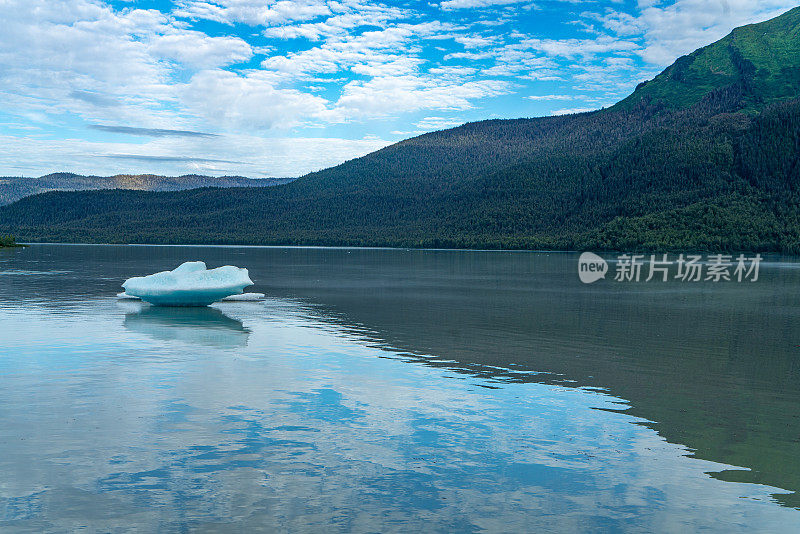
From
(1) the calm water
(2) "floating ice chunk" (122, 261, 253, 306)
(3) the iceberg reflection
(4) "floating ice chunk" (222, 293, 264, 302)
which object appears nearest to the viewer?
(1) the calm water

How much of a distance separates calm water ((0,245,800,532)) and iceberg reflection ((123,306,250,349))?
35cm

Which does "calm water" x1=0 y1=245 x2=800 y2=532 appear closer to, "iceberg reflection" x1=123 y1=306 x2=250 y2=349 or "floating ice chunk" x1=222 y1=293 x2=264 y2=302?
"iceberg reflection" x1=123 y1=306 x2=250 y2=349

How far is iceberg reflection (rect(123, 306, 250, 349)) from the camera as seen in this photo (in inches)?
1374

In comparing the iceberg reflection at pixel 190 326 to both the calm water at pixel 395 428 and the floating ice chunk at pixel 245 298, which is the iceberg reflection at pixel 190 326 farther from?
the floating ice chunk at pixel 245 298

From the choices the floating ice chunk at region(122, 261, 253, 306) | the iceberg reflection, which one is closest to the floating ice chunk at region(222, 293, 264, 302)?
the iceberg reflection

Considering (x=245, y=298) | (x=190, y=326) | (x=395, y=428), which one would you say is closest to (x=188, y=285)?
(x=190, y=326)

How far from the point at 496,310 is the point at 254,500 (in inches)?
1542

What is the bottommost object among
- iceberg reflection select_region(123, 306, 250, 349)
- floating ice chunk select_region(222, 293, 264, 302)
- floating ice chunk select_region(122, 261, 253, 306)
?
iceberg reflection select_region(123, 306, 250, 349)

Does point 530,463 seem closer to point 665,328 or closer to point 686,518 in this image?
point 686,518

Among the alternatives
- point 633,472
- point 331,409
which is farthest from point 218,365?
point 633,472

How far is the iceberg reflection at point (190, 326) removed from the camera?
1374 inches

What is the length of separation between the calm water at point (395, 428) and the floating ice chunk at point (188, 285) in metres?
Answer: 6.29

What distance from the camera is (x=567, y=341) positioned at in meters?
36.0

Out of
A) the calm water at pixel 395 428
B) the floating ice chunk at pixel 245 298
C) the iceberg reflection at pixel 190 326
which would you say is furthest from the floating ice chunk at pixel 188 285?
the calm water at pixel 395 428
